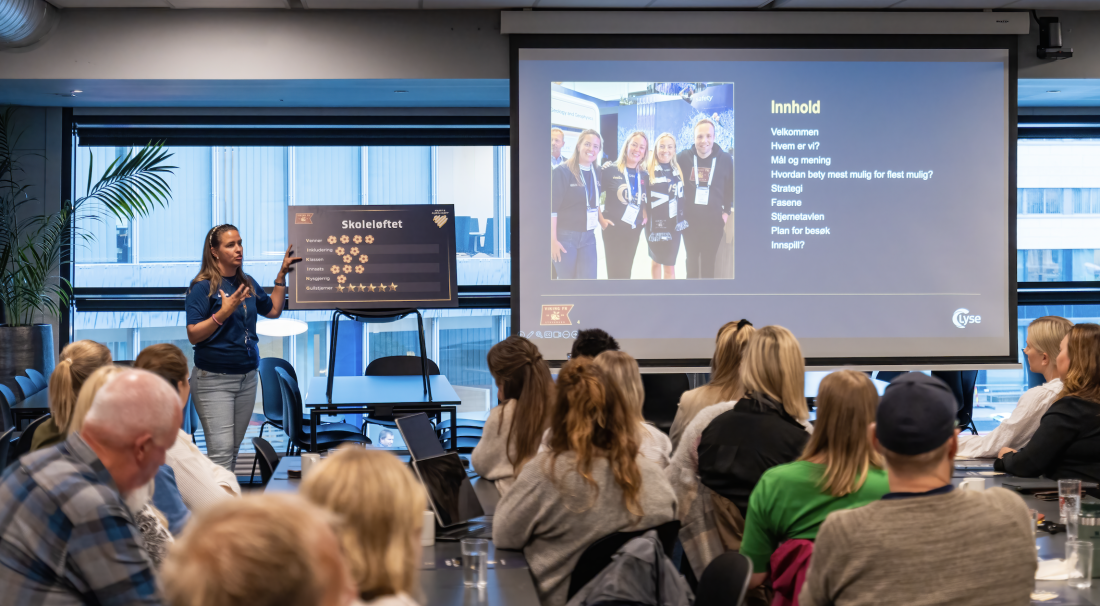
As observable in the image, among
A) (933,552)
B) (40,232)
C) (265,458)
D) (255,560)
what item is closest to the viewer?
(255,560)

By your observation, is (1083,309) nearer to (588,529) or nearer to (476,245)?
(476,245)

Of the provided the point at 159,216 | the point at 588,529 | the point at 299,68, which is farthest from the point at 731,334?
the point at 159,216

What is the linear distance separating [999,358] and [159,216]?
20.1ft

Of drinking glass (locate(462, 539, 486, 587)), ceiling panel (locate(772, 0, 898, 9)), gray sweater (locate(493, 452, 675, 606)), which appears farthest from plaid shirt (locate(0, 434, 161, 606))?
ceiling panel (locate(772, 0, 898, 9))

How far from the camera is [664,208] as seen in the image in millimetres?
5520

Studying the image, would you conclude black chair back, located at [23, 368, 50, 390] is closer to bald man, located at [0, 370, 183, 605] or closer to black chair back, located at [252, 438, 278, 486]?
black chair back, located at [252, 438, 278, 486]

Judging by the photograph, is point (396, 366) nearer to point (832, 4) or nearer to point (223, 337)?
point (223, 337)

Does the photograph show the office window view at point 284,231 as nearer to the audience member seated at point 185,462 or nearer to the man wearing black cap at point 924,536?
the audience member seated at point 185,462

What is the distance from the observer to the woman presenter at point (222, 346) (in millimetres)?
4496

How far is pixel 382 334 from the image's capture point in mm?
7035

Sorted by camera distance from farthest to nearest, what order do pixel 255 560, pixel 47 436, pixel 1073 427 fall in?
pixel 1073 427
pixel 47 436
pixel 255 560

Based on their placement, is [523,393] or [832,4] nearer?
[523,393]

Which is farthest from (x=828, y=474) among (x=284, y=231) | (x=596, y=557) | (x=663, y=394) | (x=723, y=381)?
(x=284, y=231)

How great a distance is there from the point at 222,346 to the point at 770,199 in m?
3.35
